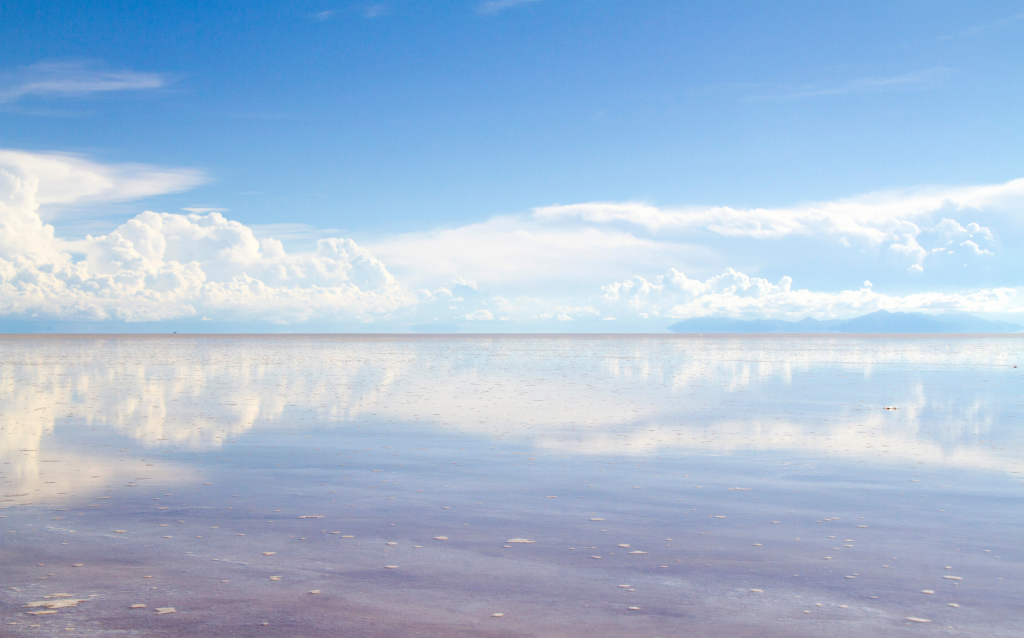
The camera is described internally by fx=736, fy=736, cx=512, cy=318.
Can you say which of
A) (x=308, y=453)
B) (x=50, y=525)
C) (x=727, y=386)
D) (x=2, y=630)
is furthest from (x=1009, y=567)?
(x=727, y=386)

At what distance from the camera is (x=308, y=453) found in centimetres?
1919

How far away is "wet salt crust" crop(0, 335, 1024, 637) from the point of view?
8.15m

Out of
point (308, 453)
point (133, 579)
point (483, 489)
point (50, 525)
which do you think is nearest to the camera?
point (133, 579)

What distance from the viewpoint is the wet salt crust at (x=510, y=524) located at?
8148 mm

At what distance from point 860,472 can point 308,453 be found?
1341 cm

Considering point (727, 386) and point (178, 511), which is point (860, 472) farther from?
point (727, 386)

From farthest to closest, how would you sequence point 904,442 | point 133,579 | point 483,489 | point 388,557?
point 904,442, point 483,489, point 388,557, point 133,579

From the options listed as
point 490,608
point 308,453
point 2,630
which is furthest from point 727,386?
point 2,630

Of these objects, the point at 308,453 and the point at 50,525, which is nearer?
the point at 50,525

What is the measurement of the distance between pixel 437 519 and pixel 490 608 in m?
4.14

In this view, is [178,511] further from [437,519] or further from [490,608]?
[490,608]

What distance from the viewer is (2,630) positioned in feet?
24.8

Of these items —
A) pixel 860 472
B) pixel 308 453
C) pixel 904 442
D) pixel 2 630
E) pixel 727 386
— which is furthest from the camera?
pixel 727 386

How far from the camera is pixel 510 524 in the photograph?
1198 centimetres
